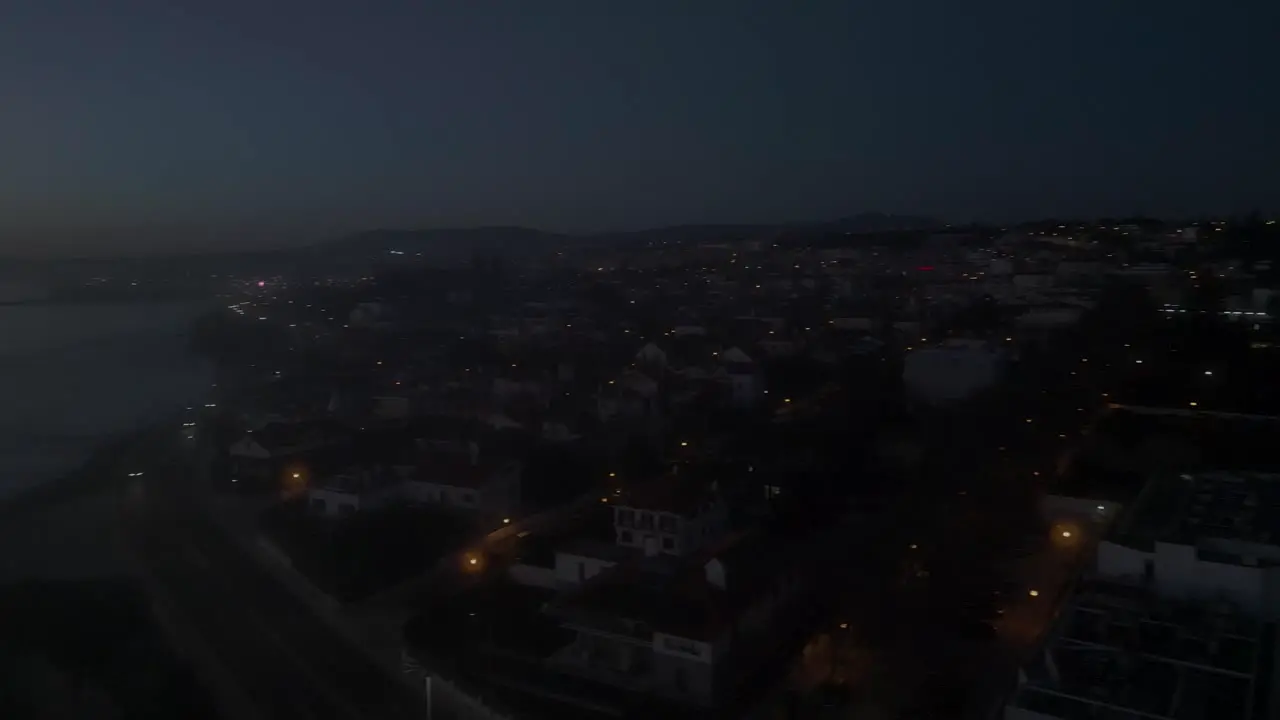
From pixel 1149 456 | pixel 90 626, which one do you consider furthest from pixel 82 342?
pixel 1149 456

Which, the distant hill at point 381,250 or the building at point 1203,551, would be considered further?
the distant hill at point 381,250

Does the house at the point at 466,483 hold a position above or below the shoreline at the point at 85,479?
above

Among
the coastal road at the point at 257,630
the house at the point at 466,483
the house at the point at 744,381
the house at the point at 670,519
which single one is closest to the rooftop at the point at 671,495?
the house at the point at 670,519

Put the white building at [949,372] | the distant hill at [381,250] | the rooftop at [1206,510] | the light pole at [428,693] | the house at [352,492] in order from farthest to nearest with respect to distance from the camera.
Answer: the distant hill at [381,250] → the white building at [949,372] → the house at [352,492] → the rooftop at [1206,510] → the light pole at [428,693]

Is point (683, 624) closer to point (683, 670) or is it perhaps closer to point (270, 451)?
point (683, 670)

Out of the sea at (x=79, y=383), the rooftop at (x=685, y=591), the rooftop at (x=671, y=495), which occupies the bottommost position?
the sea at (x=79, y=383)

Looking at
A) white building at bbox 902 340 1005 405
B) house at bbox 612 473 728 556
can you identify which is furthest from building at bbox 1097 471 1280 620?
white building at bbox 902 340 1005 405

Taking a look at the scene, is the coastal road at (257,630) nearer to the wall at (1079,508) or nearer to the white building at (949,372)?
the wall at (1079,508)

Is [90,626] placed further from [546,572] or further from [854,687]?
[854,687]
